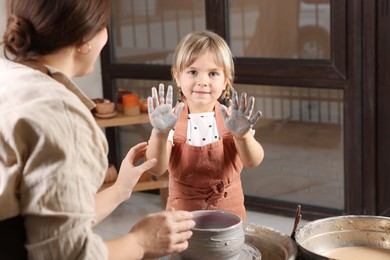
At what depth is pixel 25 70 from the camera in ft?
4.59

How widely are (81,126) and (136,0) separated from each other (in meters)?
3.00

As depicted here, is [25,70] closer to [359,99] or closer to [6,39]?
[6,39]

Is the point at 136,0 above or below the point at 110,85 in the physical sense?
above

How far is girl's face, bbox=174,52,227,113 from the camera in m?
2.31

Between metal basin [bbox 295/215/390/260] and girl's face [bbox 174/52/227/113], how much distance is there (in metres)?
0.54

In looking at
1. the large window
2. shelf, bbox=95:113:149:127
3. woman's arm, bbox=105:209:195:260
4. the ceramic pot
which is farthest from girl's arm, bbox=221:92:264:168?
shelf, bbox=95:113:149:127

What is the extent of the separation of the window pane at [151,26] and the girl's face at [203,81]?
165 cm

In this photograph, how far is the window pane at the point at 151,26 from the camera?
159 inches

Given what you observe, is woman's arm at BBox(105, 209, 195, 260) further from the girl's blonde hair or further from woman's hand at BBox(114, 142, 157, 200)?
the girl's blonde hair

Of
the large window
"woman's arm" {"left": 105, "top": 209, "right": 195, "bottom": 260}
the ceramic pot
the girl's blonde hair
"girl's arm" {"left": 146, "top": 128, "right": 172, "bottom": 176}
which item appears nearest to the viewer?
"woman's arm" {"left": 105, "top": 209, "right": 195, "bottom": 260}

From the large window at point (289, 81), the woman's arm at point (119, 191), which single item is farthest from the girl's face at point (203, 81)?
the large window at point (289, 81)

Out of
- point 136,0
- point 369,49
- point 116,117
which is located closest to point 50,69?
point 369,49

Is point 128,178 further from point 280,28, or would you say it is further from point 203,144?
point 280,28

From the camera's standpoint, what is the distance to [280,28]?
3703 millimetres
